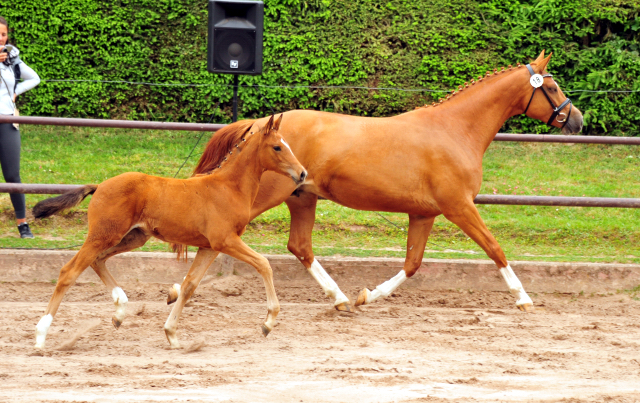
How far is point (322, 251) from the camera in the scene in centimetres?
702

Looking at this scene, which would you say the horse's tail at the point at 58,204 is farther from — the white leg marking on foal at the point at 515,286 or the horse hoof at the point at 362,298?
the white leg marking on foal at the point at 515,286

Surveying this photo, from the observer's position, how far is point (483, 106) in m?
5.95

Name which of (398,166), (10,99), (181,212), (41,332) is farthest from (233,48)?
(41,332)

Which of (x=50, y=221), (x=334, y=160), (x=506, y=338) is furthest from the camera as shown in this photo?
(x=50, y=221)

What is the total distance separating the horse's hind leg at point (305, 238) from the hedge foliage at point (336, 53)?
4.89m

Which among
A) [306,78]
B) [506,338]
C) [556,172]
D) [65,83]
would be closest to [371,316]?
[506,338]

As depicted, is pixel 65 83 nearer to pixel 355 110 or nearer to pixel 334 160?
pixel 355 110

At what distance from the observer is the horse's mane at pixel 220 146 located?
5266 mm

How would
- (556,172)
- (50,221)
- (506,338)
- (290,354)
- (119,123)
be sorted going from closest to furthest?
1. (290,354)
2. (506,338)
3. (119,123)
4. (50,221)
5. (556,172)

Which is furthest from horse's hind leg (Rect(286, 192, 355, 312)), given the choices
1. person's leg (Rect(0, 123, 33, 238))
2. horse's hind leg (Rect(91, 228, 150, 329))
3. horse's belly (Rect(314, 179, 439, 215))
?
person's leg (Rect(0, 123, 33, 238))

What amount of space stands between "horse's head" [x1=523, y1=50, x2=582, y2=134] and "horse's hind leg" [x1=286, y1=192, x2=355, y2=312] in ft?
6.55

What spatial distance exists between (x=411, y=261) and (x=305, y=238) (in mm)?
898

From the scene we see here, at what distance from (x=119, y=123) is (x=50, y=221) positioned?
1915 millimetres

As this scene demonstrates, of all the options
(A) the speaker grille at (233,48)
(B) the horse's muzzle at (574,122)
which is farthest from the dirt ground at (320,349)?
(A) the speaker grille at (233,48)
